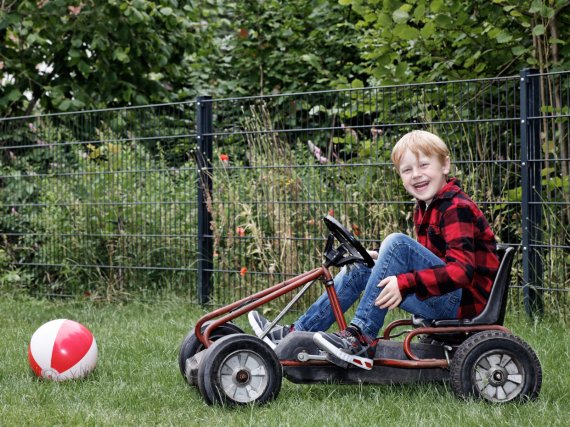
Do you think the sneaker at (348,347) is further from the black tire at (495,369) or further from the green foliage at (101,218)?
the green foliage at (101,218)

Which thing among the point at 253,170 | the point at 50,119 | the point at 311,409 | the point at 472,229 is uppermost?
the point at 50,119

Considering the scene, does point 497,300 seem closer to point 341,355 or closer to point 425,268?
point 425,268

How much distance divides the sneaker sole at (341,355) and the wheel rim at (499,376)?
459 mm

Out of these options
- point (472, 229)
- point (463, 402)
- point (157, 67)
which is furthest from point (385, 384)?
point (157, 67)

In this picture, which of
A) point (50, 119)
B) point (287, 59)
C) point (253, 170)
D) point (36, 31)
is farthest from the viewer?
point (287, 59)

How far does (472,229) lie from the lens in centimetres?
386

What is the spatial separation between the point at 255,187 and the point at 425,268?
9.41 ft

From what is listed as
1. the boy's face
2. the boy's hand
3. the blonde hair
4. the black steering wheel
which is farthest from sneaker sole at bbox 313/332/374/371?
the blonde hair

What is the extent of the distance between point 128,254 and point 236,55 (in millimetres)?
5116

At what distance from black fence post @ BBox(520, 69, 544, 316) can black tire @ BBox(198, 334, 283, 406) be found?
2457 mm

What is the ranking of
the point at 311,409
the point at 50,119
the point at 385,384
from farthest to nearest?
the point at 50,119, the point at 385,384, the point at 311,409

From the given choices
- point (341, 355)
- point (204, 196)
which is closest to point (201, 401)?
point (341, 355)

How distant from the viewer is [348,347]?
379 centimetres

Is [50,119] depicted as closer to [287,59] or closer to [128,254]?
[128,254]
